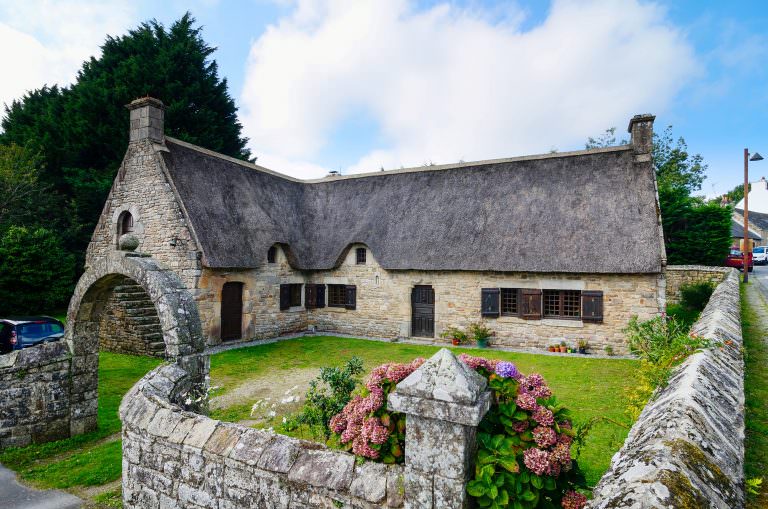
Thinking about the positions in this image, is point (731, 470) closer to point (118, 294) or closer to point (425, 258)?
point (425, 258)

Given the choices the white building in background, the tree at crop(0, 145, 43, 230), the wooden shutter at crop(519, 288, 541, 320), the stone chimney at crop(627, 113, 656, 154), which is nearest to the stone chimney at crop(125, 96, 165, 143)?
the tree at crop(0, 145, 43, 230)

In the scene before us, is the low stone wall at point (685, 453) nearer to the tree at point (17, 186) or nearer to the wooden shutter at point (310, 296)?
the wooden shutter at point (310, 296)

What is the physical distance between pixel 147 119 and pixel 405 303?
10566 mm

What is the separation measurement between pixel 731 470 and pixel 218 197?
1462cm

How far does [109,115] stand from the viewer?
2238 centimetres

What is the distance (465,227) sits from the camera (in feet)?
47.6

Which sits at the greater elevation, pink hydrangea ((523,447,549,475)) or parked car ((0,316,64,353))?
pink hydrangea ((523,447,549,475))

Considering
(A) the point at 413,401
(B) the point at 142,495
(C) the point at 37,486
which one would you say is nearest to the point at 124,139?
(C) the point at 37,486

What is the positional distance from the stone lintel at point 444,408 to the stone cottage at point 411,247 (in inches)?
437

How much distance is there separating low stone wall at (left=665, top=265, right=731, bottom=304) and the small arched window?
2113 cm

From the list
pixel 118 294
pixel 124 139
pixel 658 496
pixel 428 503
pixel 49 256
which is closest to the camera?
pixel 658 496

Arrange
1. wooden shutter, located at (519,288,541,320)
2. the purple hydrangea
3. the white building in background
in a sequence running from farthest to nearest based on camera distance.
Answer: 1. the white building in background
2. wooden shutter, located at (519,288,541,320)
3. the purple hydrangea

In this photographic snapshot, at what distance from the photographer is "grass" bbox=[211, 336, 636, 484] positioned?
602cm

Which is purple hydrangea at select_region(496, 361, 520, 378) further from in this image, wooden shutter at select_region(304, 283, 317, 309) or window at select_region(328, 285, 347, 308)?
wooden shutter at select_region(304, 283, 317, 309)
